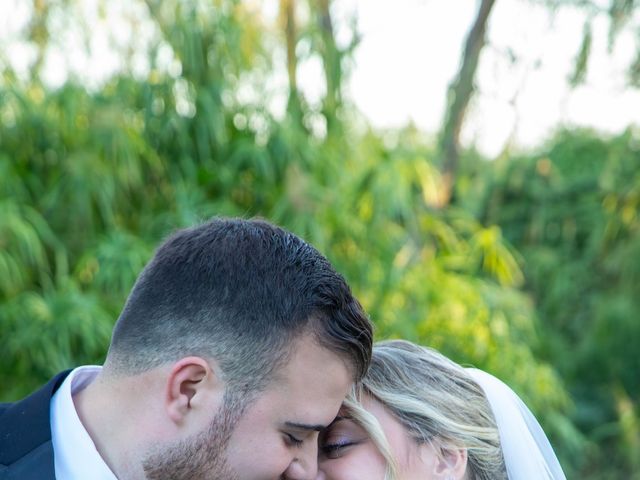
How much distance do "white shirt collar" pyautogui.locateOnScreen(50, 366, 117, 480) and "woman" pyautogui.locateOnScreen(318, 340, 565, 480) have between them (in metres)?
0.66

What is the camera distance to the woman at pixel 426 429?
9.16 ft

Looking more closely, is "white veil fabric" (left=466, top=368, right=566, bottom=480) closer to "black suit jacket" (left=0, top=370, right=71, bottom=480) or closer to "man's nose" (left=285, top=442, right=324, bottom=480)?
"man's nose" (left=285, top=442, right=324, bottom=480)

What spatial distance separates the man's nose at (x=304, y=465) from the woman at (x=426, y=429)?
298 mm

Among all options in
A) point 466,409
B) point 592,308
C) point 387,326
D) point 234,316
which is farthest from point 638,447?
point 234,316

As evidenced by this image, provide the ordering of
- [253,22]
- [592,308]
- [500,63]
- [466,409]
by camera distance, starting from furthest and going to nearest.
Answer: [592,308], [500,63], [253,22], [466,409]

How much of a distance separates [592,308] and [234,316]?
7709 millimetres

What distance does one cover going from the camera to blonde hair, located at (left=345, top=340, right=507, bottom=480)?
2.86m

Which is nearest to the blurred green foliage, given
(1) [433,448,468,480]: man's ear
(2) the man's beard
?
(1) [433,448,468,480]: man's ear

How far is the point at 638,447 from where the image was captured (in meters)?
8.63

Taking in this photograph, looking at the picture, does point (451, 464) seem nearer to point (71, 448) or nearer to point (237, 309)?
point (237, 309)

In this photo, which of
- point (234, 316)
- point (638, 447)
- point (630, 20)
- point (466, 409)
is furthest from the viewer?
point (638, 447)

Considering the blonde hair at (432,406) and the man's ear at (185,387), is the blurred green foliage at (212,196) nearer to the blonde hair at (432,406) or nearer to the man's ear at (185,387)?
the blonde hair at (432,406)

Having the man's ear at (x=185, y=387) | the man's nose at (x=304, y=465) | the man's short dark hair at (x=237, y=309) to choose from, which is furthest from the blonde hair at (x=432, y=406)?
the man's ear at (x=185, y=387)

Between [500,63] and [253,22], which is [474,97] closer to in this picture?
[500,63]
